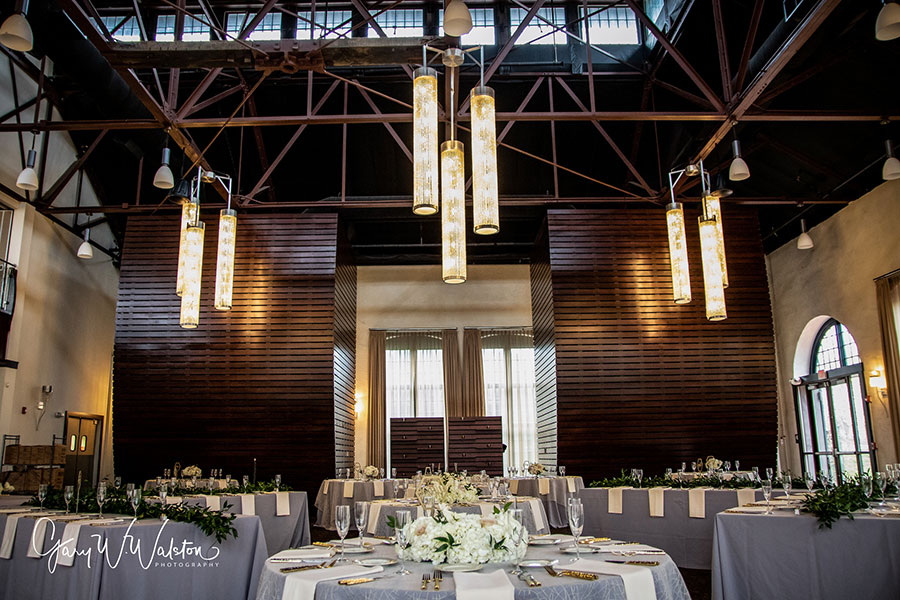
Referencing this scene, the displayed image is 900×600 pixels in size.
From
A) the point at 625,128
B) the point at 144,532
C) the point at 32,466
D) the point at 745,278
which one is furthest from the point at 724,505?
the point at 32,466

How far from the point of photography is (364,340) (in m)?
14.7

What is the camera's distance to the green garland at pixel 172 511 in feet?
13.1

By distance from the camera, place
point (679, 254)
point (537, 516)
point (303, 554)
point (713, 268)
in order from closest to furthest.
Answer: point (303, 554) → point (537, 516) → point (713, 268) → point (679, 254)

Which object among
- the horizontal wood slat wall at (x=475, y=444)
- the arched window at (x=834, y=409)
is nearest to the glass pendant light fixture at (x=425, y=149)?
the arched window at (x=834, y=409)

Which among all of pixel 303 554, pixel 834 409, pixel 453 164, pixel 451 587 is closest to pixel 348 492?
pixel 453 164

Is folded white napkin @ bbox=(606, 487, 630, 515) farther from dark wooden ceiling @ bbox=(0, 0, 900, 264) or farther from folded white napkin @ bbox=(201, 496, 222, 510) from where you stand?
dark wooden ceiling @ bbox=(0, 0, 900, 264)

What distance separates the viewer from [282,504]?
680 centimetres

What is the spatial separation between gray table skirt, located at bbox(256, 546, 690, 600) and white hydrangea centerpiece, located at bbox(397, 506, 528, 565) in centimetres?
7

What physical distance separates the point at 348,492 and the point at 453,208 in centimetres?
606

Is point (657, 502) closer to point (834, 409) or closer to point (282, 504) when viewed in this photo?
point (282, 504)

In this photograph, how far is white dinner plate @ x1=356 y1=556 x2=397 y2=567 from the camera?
2717mm

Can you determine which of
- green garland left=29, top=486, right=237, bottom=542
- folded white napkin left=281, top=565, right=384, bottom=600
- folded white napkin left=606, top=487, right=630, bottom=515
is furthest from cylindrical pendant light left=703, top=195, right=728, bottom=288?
folded white napkin left=281, top=565, right=384, bottom=600

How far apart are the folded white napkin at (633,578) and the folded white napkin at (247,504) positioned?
4.46 meters

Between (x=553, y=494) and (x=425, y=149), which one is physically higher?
(x=425, y=149)
